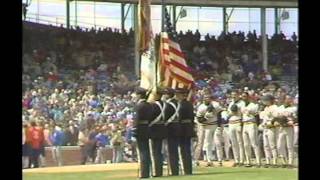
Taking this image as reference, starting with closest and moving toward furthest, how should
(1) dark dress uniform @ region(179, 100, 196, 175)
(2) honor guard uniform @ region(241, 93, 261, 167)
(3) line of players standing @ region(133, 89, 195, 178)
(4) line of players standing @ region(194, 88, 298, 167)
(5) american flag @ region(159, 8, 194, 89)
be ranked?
(3) line of players standing @ region(133, 89, 195, 178), (1) dark dress uniform @ region(179, 100, 196, 175), (5) american flag @ region(159, 8, 194, 89), (4) line of players standing @ region(194, 88, 298, 167), (2) honor guard uniform @ region(241, 93, 261, 167)

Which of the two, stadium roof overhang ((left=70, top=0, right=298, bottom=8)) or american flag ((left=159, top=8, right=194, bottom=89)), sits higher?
stadium roof overhang ((left=70, top=0, right=298, bottom=8))

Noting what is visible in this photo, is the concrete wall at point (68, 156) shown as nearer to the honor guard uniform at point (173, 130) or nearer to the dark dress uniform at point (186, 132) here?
the honor guard uniform at point (173, 130)

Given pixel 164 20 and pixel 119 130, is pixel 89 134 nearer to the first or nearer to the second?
pixel 119 130

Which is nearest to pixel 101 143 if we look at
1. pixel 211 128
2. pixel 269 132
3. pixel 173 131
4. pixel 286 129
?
pixel 173 131

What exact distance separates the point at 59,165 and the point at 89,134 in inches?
15.5

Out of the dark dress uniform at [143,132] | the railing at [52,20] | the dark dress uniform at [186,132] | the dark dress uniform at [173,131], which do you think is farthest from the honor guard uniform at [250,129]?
the railing at [52,20]

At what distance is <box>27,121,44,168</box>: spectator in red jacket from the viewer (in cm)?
524

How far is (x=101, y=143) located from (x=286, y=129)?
70.7 inches

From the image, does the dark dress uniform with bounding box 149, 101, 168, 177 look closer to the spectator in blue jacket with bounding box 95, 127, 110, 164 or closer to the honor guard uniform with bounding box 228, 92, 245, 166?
the spectator in blue jacket with bounding box 95, 127, 110, 164

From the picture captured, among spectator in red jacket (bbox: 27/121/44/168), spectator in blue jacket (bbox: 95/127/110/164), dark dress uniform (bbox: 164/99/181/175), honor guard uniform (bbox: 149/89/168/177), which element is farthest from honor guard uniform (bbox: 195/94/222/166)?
spectator in red jacket (bbox: 27/121/44/168)

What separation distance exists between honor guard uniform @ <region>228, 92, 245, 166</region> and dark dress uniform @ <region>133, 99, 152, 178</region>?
1.02 metres

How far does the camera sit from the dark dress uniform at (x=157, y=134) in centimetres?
568

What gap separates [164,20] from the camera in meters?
5.91

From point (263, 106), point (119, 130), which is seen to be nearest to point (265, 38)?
point (263, 106)
